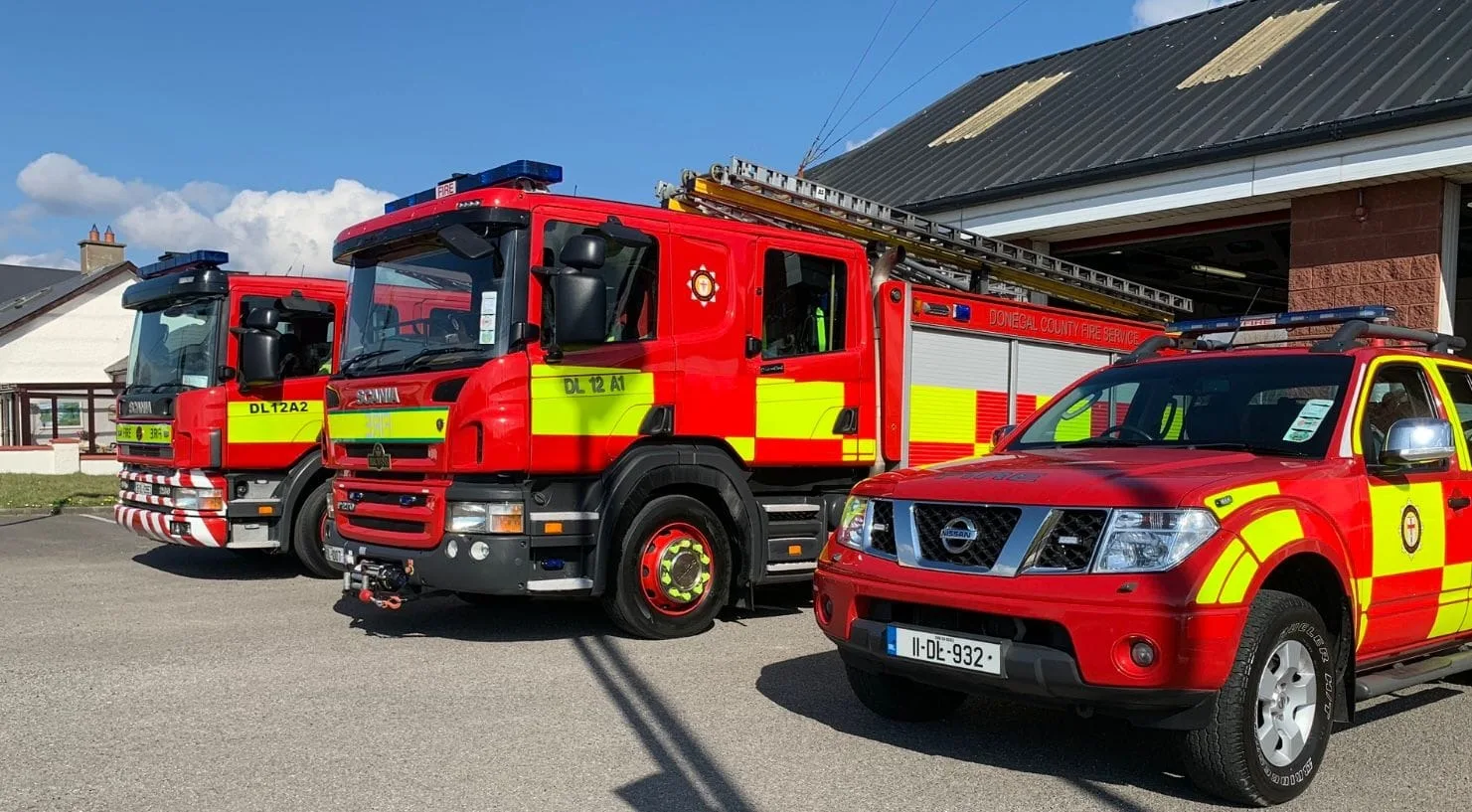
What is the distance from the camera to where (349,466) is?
25.5 ft

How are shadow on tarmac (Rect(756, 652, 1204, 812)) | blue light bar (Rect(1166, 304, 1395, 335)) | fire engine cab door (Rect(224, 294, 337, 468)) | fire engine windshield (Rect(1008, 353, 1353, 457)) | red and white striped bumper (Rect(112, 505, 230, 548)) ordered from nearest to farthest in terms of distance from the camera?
shadow on tarmac (Rect(756, 652, 1204, 812))
fire engine windshield (Rect(1008, 353, 1353, 457))
blue light bar (Rect(1166, 304, 1395, 335))
red and white striped bumper (Rect(112, 505, 230, 548))
fire engine cab door (Rect(224, 294, 337, 468))

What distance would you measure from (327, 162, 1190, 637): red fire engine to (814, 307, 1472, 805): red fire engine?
224 centimetres

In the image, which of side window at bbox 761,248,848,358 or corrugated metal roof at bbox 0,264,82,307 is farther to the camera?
corrugated metal roof at bbox 0,264,82,307

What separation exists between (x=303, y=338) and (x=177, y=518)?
1.81 m

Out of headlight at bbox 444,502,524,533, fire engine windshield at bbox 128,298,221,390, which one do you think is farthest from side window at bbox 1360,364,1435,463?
fire engine windshield at bbox 128,298,221,390

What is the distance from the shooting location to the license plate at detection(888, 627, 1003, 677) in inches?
173

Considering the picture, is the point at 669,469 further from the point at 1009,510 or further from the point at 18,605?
the point at 18,605

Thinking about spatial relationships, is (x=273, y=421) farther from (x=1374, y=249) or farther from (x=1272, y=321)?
(x=1374, y=249)

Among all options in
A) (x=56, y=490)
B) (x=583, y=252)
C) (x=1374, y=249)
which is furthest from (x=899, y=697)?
(x=56, y=490)

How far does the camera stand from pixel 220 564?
11750 mm

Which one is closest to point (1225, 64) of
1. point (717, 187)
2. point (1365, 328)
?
point (717, 187)

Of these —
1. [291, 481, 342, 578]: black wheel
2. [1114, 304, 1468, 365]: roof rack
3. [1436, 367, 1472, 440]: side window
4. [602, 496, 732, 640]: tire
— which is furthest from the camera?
[291, 481, 342, 578]: black wheel

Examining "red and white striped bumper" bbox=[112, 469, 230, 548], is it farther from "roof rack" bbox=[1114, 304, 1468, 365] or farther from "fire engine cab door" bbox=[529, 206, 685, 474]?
"roof rack" bbox=[1114, 304, 1468, 365]

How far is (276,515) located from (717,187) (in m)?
4.65
